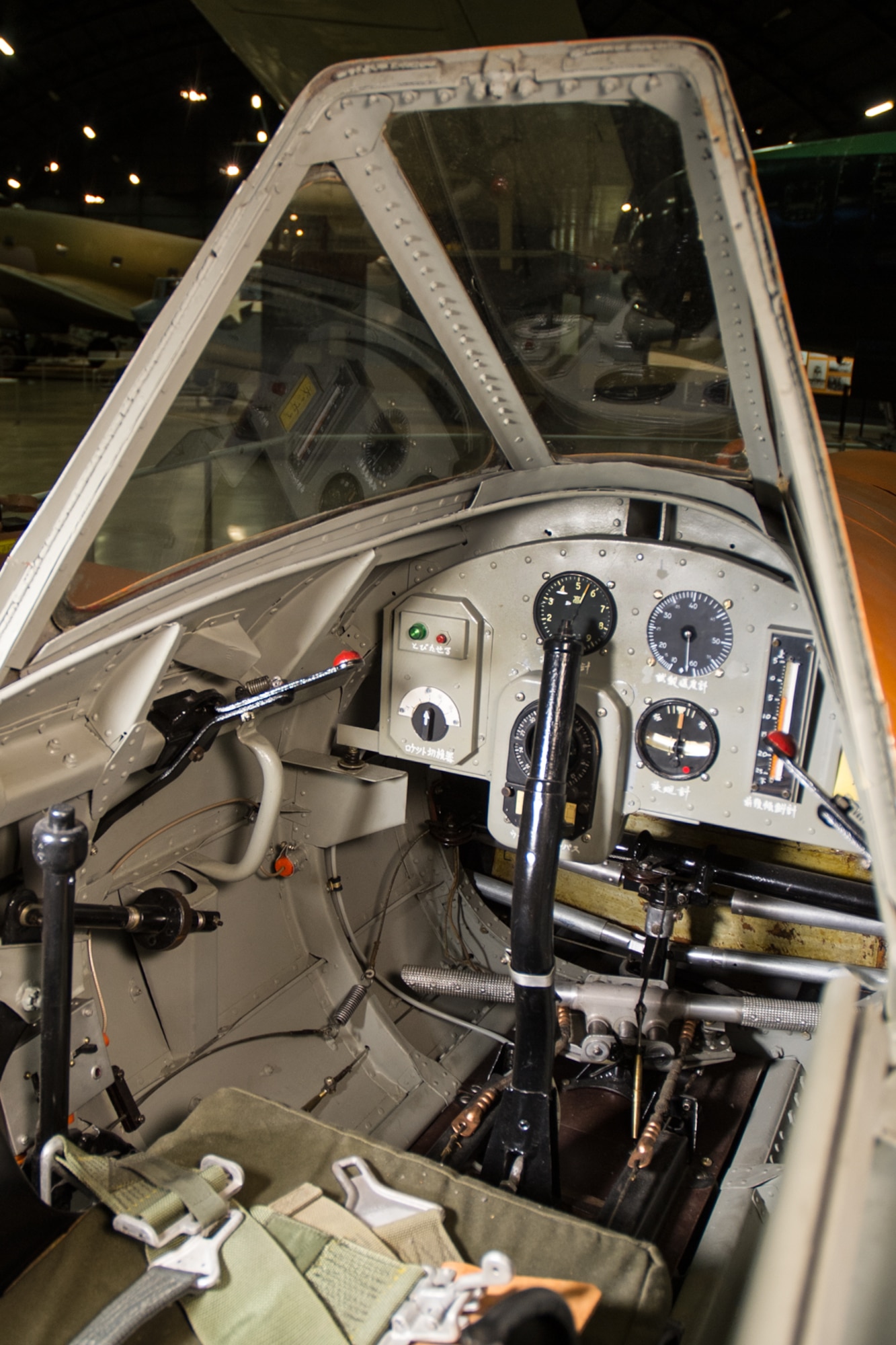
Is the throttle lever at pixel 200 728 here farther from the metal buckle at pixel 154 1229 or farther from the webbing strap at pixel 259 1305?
the webbing strap at pixel 259 1305

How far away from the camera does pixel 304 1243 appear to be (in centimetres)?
124

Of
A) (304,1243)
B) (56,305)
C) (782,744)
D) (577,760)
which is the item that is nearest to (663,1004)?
(577,760)

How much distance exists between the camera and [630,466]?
74.2 inches

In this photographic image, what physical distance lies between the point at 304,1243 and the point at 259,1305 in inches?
4.4

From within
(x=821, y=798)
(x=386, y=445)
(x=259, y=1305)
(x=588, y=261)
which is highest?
(x=588, y=261)

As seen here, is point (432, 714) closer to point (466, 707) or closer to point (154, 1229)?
point (466, 707)

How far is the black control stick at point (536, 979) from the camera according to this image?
1.65 m

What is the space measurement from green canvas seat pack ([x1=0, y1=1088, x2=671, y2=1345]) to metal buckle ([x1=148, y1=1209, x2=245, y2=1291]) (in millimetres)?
19

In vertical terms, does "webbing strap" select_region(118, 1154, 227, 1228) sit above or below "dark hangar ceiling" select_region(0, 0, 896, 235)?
below

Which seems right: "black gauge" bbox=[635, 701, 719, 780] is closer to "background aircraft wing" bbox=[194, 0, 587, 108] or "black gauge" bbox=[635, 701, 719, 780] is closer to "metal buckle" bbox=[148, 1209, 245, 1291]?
"metal buckle" bbox=[148, 1209, 245, 1291]

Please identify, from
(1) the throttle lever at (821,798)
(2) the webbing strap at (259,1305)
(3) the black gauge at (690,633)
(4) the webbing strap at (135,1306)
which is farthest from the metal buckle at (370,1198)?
(3) the black gauge at (690,633)

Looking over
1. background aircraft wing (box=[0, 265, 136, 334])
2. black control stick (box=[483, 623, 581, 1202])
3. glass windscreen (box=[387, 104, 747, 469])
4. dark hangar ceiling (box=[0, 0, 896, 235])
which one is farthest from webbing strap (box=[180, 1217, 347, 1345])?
background aircraft wing (box=[0, 265, 136, 334])

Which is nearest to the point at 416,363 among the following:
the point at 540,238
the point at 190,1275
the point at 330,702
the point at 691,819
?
the point at 540,238

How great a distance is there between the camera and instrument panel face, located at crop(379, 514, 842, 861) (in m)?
1.89
